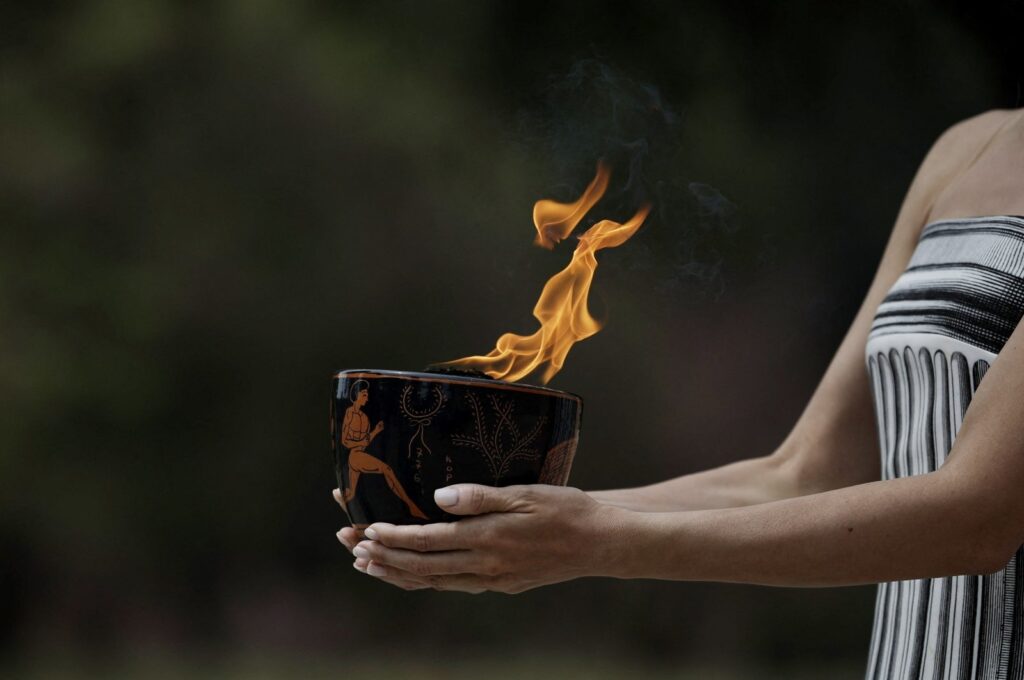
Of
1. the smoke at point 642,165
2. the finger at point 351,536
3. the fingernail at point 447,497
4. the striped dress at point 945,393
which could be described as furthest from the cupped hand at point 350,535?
the smoke at point 642,165

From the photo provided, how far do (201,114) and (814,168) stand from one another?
1334mm

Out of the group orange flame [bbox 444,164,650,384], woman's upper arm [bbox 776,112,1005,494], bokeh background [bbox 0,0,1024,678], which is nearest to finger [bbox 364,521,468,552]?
orange flame [bbox 444,164,650,384]

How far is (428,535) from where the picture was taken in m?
0.64

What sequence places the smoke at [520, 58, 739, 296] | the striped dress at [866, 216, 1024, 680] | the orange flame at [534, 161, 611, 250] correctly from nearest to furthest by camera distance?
the striped dress at [866, 216, 1024, 680]
the orange flame at [534, 161, 611, 250]
the smoke at [520, 58, 739, 296]

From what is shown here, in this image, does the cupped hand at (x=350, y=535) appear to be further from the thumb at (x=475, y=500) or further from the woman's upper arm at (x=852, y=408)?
the woman's upper arm at (x=852, y=408)

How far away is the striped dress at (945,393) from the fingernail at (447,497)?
370mm

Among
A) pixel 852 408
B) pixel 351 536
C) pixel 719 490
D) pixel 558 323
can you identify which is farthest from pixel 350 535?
pixel 852 408

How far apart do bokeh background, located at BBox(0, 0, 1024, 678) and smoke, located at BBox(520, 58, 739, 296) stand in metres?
0.01

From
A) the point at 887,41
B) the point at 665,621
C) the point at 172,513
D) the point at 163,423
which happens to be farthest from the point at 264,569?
the point at 887,41

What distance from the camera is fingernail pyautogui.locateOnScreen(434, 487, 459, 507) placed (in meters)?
0.64

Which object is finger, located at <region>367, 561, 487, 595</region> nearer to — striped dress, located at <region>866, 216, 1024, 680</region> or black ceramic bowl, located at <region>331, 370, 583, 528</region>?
black ceramic bowl, located at <region>331, 370, 583, 528</region>

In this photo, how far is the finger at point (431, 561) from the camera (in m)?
0.65

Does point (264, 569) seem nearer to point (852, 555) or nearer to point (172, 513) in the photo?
point (172, 513)

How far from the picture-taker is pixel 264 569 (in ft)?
6.88
